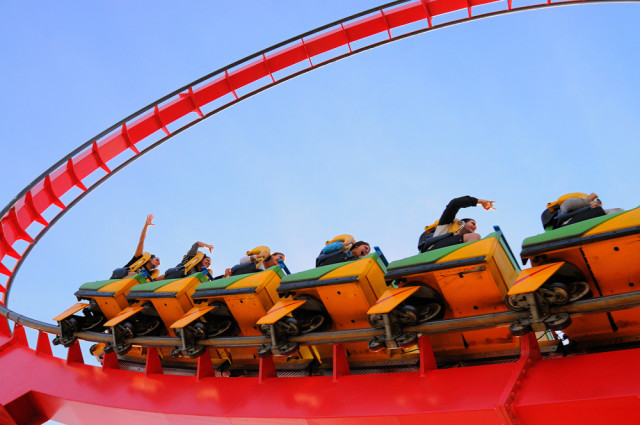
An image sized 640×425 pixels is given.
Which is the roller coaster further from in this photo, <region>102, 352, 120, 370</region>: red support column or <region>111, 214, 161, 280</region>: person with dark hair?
<region>111, 214, 161, 280</region>: person with dark hair

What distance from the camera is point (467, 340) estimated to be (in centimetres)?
405

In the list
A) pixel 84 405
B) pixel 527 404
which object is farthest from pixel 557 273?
pixel 84 405

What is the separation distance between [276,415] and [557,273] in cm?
218

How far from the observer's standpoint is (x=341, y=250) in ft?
16.7

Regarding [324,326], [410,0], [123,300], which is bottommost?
[324,326]

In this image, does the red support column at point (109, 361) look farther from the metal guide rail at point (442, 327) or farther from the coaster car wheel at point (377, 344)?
the coaster car wheel at point (377, 344)

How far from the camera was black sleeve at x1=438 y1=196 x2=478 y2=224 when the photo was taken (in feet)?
15.2

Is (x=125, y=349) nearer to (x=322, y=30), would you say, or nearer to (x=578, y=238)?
(x=578, y=238)

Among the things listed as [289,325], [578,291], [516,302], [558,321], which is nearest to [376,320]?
[289,325]

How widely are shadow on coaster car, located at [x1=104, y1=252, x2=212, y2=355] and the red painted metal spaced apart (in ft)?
1.25

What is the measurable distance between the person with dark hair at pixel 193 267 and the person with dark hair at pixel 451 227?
3230 millimetres

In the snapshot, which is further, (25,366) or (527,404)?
(25,366)

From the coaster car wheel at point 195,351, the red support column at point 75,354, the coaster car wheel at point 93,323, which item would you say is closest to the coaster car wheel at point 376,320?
the coaster car wheel at point 195,351

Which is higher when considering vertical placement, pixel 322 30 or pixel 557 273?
pixel 322 30
